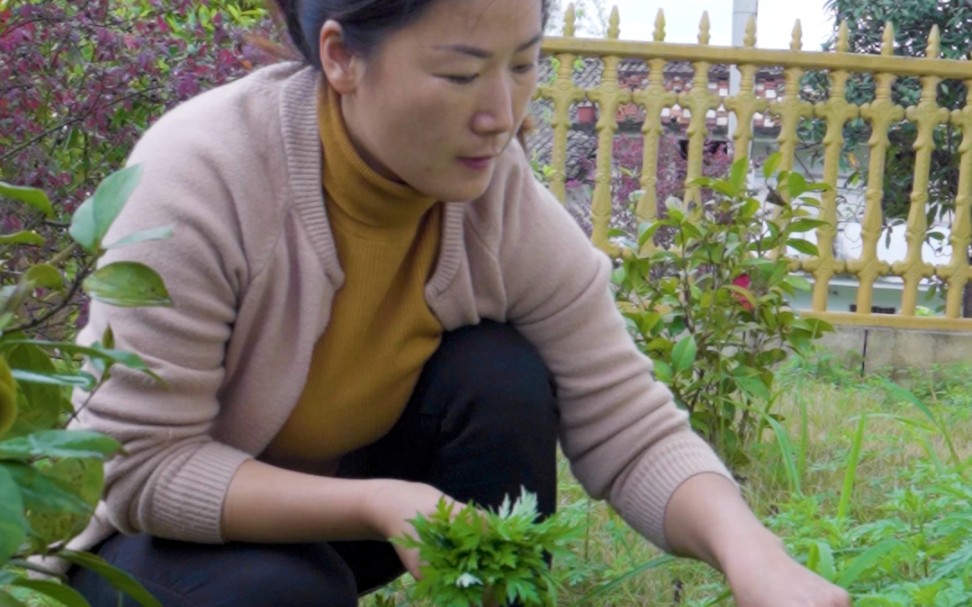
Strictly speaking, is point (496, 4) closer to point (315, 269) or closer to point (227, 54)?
point (315, 269)

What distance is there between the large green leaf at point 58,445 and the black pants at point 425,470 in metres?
0.71

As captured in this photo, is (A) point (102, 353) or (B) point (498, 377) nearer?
(A) point (102, 353)

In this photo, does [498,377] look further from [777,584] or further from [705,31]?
[705,31]

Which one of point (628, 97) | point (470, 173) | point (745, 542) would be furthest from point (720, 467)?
point (628, 97)

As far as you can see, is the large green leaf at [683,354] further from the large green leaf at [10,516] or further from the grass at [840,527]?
the large green leaf at [10,516]

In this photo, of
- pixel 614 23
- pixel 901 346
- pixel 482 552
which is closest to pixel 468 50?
pixel 482 552

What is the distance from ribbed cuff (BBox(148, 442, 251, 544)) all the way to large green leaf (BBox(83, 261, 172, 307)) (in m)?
0.57

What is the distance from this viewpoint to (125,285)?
979 millimetres

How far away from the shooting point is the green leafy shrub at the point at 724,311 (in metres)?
2.88

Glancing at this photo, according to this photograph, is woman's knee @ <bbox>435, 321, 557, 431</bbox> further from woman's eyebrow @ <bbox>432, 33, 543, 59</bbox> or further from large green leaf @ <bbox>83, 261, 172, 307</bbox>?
large green leaf @ <bbox>83, 261, 172, 307</bbox>

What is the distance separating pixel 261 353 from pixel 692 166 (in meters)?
4.18

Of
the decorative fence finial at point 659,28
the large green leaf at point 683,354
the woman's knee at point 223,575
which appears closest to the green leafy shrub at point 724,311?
the large green leaf at point 683,354

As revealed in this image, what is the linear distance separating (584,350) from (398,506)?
0.50 meters

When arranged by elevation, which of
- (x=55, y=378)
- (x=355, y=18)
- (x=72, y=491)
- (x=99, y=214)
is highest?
(x=355, y=18)
